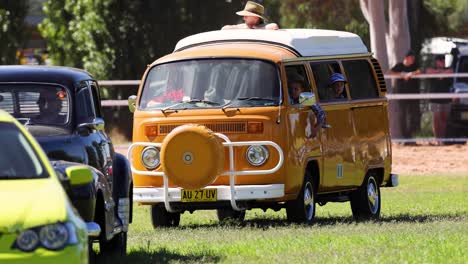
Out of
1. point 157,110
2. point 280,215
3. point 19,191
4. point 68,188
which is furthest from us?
point 280,215

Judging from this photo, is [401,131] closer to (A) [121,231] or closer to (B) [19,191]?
(A) [121,231]

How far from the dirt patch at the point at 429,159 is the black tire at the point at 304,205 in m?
12.6

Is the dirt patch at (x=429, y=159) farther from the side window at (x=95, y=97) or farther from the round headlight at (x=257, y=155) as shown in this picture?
the side window at (x=95, y=97)

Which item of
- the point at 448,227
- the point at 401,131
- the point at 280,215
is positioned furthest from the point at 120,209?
the point at 401,131

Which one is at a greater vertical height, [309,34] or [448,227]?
[309,34]

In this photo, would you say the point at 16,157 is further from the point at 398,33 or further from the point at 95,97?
the point at 398,33

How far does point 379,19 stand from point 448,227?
72.1ft

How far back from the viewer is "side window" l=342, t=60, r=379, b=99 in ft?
64.6

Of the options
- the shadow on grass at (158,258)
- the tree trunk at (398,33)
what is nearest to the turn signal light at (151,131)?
the shadow on grass at (158,258)

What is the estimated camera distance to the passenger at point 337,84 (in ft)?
62.2

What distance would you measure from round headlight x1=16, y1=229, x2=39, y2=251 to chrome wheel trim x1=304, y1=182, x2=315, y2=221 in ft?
30.0

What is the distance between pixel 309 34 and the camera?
19.1m

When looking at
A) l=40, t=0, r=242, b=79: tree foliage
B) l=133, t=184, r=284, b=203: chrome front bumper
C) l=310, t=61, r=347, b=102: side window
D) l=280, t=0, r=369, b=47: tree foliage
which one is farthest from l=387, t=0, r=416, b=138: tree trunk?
l=133, t=184, r=284, b=203: chrome front bumper

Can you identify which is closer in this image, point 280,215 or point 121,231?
point 121,231
